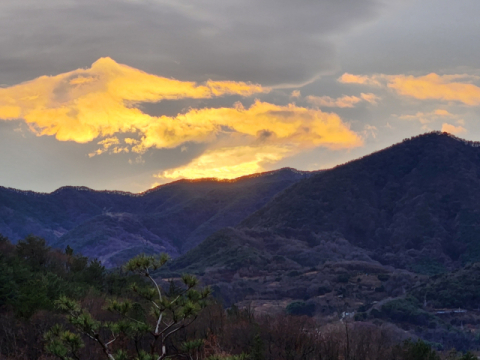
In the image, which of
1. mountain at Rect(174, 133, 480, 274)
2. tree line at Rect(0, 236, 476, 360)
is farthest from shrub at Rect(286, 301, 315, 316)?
mountain at Rect(174, 133, 480, 274)

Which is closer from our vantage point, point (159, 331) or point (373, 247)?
point (159, 331)

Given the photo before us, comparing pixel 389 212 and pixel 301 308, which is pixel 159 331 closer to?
pixel 301 308

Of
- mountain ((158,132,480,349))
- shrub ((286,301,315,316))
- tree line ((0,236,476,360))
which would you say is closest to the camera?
tree line ((0,236,476,360))

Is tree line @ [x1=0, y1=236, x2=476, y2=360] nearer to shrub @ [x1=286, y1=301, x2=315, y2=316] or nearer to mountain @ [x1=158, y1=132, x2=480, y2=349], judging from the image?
mountain @ [x1=158, y1=132, x2=480, y2=349]

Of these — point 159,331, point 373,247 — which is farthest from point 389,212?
point 159,331

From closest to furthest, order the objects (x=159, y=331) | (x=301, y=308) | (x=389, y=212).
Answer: (x=159, y=331) → (x=301, y=308) → (x=389, y=212)

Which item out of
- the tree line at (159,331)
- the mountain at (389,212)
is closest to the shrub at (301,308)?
the tree line at (159,331)

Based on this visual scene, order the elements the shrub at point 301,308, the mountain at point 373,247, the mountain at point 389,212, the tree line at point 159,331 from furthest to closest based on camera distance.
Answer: the mountain at point 389,212, the mountain at point 373,247, the shrub at point 301,308, the tree line at point 159,331

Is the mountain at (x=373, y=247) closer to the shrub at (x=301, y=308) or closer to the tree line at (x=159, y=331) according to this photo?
the shrub at (x=301, y=308)

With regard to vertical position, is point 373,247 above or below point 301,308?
above

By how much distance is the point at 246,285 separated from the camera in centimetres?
11356

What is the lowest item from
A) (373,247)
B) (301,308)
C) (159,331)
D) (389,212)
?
(301,308)

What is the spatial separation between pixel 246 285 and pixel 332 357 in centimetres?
7744

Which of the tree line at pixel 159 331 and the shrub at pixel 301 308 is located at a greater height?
the tree line at pixel 159 331
